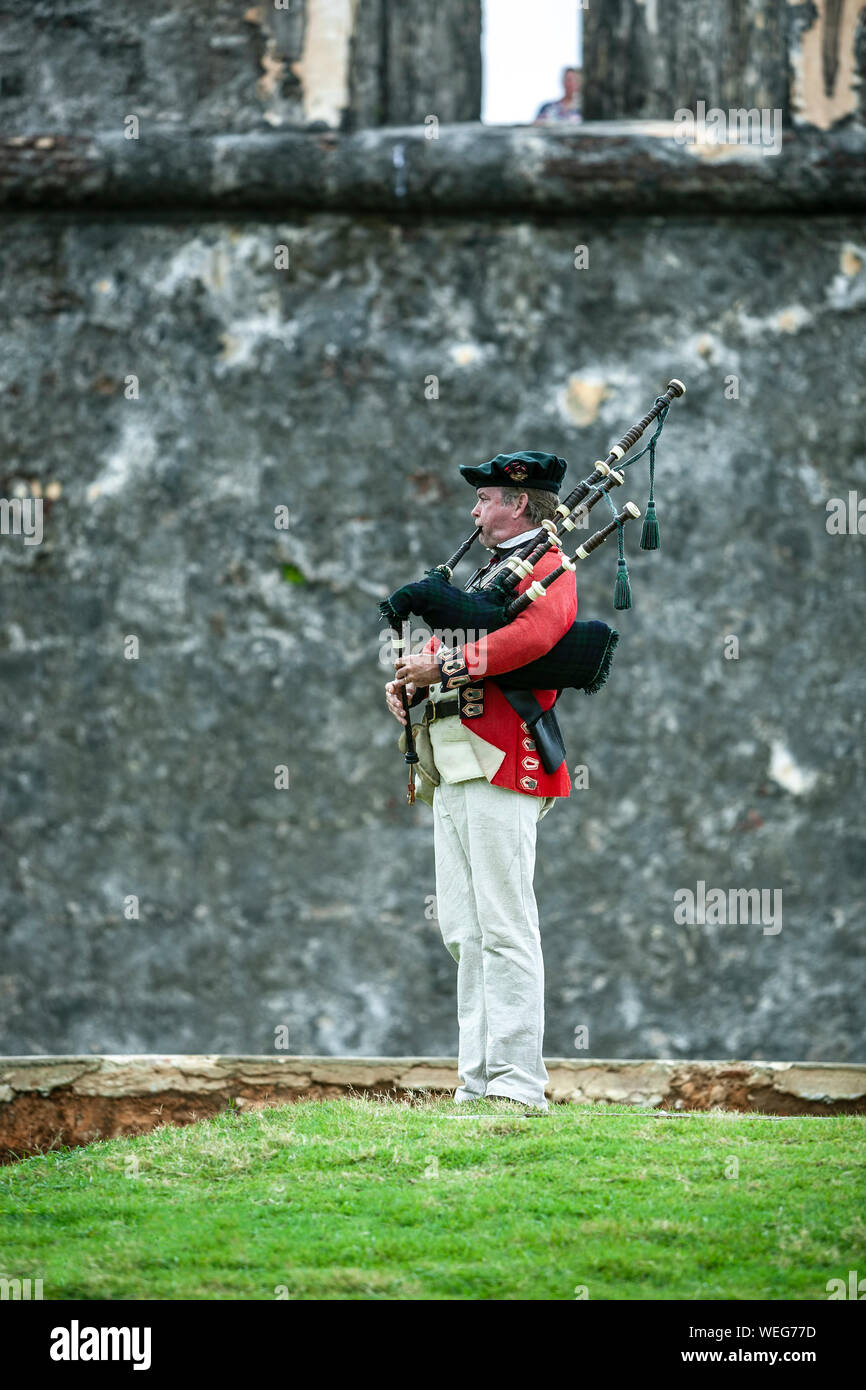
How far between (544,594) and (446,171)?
320 cm

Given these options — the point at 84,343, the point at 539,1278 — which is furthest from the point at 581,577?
the point at 539,1278

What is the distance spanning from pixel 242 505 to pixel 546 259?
5.67 feet

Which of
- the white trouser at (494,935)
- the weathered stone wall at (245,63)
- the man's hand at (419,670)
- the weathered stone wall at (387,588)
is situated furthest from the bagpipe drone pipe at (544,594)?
the weathered stone wall at (245,63)

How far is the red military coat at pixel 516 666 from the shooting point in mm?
5320

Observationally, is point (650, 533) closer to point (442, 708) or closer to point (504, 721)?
point (504, 721)

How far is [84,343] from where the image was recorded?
8016 mm

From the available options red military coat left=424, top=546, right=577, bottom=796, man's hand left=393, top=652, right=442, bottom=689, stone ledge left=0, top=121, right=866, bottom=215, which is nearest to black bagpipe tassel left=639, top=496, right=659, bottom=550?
red military coat left=424, top=546, right=577, bottom=796

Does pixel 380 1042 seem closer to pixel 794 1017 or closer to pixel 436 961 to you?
pixel 436 961

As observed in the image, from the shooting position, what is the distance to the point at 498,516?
5574mm

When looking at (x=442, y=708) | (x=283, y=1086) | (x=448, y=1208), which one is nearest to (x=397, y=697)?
(x=442, y=708)

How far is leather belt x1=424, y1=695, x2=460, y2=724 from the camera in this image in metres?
5.55

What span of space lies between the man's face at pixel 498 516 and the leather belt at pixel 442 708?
53 cm

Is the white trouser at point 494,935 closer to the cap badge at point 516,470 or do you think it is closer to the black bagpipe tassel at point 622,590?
the black bagpipe tassel at point 622,590

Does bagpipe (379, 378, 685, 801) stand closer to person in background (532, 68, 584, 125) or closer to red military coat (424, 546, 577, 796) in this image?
red military coat (424, 546, 577, 796)
